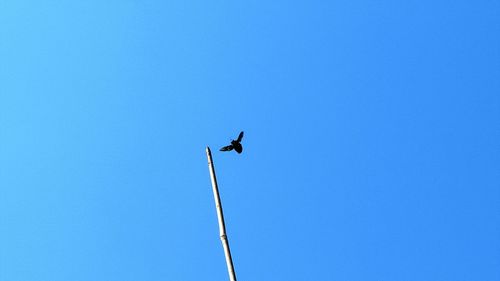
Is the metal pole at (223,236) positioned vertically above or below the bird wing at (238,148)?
below

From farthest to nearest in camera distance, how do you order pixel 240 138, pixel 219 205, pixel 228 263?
pixel 240 138, pixel 219 205, pixel 228 263

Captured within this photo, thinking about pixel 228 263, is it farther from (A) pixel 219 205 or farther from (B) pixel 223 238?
(A) pixel 219 205

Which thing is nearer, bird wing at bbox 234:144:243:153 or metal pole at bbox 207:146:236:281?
metal pole at bbox 207:146:236:281

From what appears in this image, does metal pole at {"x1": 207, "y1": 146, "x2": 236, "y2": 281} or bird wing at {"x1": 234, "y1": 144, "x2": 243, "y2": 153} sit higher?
bird wing at {"x1": 234, "y1": 144, "x2": 243, "y2": 153}

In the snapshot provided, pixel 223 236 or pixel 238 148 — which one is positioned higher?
pixel 238 148

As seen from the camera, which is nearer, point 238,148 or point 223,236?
point 223,236

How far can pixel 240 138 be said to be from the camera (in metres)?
10.4

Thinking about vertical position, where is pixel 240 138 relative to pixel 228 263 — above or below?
above

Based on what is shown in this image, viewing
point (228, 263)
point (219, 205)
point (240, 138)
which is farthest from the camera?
point (240, 138)

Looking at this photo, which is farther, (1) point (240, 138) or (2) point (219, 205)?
(1) point (240, 138)

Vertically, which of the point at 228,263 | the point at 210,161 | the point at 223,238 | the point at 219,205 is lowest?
the point at 228,263

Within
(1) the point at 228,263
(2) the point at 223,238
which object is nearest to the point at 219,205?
(2) the point at 223,238

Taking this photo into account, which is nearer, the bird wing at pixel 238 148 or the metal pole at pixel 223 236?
the metal pole at pixel 223 236

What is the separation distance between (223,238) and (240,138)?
7.28 feet
